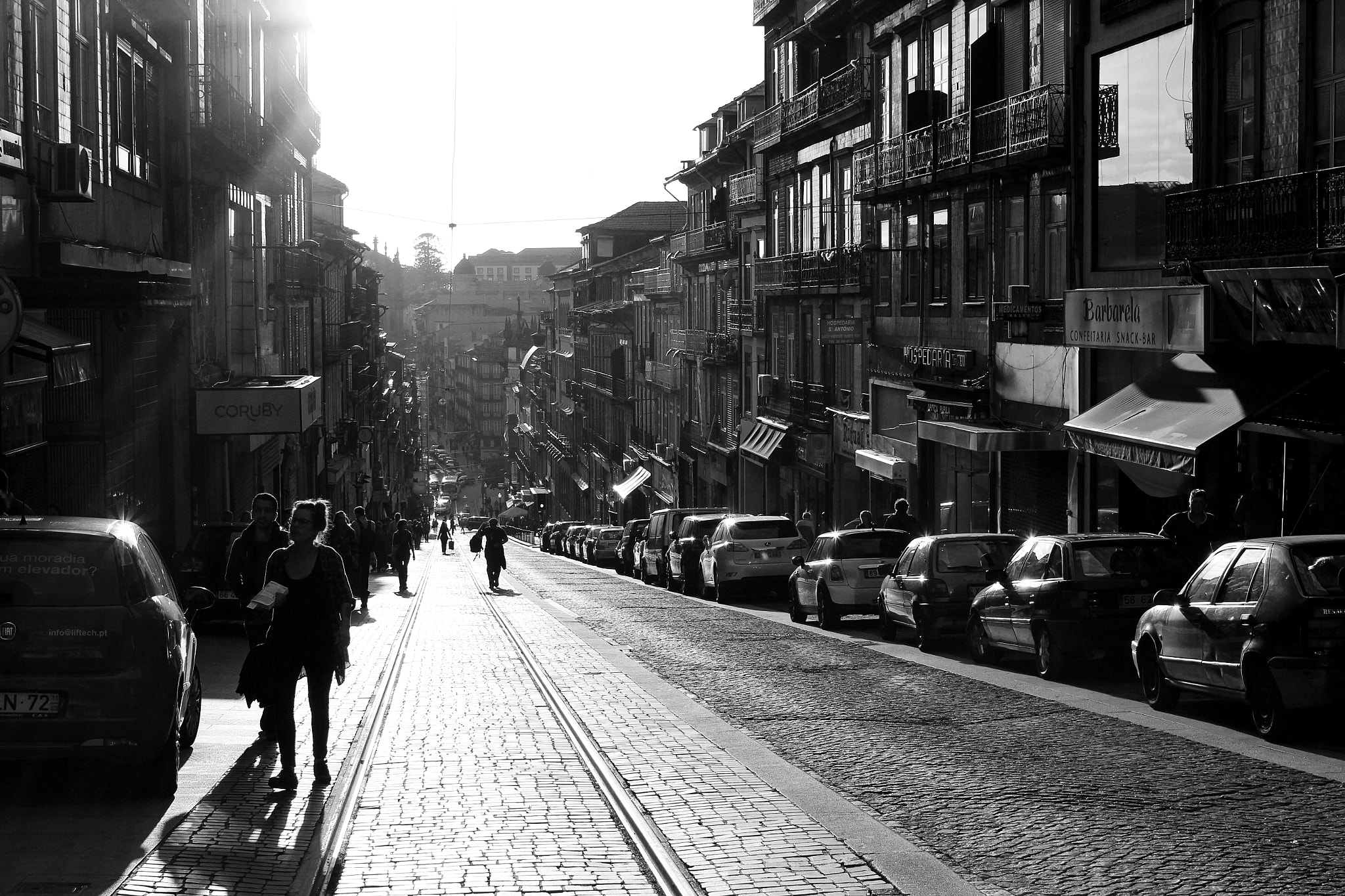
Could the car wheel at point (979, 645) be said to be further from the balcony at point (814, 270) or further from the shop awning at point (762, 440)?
the shop awning at point (762, 440)

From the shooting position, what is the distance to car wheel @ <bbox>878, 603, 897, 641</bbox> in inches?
813

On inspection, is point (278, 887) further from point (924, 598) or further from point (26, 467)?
point (26, 467)

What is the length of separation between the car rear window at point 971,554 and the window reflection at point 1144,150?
5.70 meters

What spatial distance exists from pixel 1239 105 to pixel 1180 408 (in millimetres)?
3907

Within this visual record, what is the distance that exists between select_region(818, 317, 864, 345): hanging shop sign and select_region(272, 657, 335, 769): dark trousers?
26.9 m

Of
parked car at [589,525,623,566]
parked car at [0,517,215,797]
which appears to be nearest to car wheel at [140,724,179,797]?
parked car at [0,517,215,797]

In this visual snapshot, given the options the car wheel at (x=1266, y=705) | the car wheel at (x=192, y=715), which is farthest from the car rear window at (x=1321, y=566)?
the car wheel at (x=192, y=715)

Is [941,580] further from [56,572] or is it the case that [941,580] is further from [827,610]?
[56,572]

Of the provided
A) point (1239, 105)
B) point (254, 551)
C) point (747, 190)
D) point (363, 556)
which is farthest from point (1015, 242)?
point (747, 190)

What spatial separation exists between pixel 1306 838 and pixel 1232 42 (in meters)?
14.8

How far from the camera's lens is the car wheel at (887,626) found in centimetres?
2064

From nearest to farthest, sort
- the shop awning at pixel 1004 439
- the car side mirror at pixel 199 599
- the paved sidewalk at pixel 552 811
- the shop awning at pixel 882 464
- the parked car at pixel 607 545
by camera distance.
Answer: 1. the paved sidewalk at pixel 552 811
2. the car side mirror at pixel 199 599
3. the shop awning at pixel 1004 439
4. the shop awning at pixel 882 464
5. the parked car at pixel 607 545

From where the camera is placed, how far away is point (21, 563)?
30.1 feet

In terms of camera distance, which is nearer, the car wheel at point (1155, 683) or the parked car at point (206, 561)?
the car wheel at point (1155, 683)
